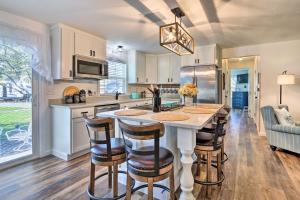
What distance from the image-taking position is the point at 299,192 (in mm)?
2068

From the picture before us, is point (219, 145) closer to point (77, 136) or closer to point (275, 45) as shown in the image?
point (77, 136)

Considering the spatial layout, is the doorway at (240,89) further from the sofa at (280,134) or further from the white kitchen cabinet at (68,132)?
the white kitchen cabinet at (68,132)

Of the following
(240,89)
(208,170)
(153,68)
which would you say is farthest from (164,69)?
(240,89)

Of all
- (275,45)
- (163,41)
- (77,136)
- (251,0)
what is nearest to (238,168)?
(163,41)

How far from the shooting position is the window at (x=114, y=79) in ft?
14.9

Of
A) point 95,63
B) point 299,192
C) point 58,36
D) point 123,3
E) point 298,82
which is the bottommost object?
point 299,192

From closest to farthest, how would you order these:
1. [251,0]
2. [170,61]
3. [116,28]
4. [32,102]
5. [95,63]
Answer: [251,0]
[32,102]
[116,28]
[95,63]
[170,61]

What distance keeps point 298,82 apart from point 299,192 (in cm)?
319

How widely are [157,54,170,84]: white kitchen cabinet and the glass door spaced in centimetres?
352

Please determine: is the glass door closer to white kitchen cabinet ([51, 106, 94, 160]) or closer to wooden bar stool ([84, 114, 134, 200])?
white kitchen cabinet ([51, 106, 94, 160])

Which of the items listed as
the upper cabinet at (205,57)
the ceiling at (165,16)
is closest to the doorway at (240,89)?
the upper cabinet at (205,57)

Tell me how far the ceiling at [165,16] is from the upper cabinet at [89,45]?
0.53ft

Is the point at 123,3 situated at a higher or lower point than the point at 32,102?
higher

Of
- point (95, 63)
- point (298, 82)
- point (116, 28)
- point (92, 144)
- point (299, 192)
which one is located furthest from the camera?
point (298, 82)
